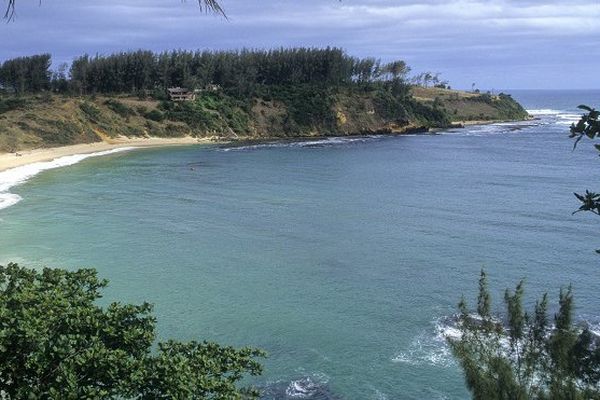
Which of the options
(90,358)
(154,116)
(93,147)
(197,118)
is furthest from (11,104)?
(90,358)

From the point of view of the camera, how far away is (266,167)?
190 feet

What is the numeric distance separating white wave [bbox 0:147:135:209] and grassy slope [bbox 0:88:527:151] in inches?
212

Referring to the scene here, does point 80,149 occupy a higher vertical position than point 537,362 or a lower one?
lower

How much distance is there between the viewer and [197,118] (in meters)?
87.5

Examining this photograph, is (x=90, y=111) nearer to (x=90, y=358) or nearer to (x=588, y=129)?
(x=90, y=358)

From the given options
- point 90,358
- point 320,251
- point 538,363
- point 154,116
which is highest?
point 154,116

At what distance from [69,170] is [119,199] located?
17.2 metres

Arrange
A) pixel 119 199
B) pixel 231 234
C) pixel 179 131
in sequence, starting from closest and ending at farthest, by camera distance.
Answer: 1. pixel 231 234
2. pixel 119 199
3. pixel 179 131

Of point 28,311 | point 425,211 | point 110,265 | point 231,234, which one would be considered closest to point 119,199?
point 231,234

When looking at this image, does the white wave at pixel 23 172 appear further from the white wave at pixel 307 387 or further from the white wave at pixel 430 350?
the white wave at pixel 430 350

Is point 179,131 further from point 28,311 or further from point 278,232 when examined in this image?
point 28,311

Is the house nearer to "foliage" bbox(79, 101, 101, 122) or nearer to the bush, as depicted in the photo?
the bush

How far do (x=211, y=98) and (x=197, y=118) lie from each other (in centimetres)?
834

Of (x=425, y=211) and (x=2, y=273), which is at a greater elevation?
(x=2, y=273)
